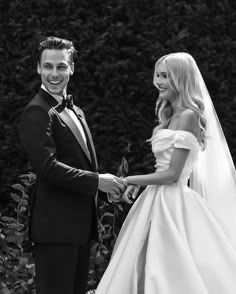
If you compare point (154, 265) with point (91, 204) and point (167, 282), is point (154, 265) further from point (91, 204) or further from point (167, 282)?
point (91, 204)

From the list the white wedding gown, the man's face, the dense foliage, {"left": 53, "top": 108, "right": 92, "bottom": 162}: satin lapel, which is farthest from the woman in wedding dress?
the dense foliage

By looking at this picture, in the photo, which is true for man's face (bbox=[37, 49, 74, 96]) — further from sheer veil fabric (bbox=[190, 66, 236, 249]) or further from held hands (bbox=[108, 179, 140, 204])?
sheer veil fabric (bbox=[190, 66, 236, 249])

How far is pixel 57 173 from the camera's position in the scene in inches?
155

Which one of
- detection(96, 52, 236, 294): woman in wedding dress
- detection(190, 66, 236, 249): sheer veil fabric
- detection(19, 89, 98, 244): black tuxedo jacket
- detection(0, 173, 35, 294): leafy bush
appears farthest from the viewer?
detection(0, 173, 35, 294): leafy bush

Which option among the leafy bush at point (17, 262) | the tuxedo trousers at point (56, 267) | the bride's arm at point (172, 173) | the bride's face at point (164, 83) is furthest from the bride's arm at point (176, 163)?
the leafy bush at point (17, 262)

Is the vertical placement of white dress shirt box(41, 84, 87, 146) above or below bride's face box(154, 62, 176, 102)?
below

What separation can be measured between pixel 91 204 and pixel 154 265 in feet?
1.58

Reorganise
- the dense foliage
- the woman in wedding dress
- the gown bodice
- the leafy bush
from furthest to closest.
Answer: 1. the dense foliage
2. the leafy bush
3. the gown bodice
4. the woman in wedding dress

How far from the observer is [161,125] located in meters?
4.54

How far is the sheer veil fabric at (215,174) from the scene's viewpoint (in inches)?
179

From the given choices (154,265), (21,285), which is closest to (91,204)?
(154,265)

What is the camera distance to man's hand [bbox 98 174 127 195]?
412 centimetres

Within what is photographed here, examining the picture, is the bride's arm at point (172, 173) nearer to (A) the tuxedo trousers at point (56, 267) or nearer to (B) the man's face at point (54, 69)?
(A) the tuxedo trousers at point (56, 267)

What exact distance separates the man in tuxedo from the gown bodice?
375mm
